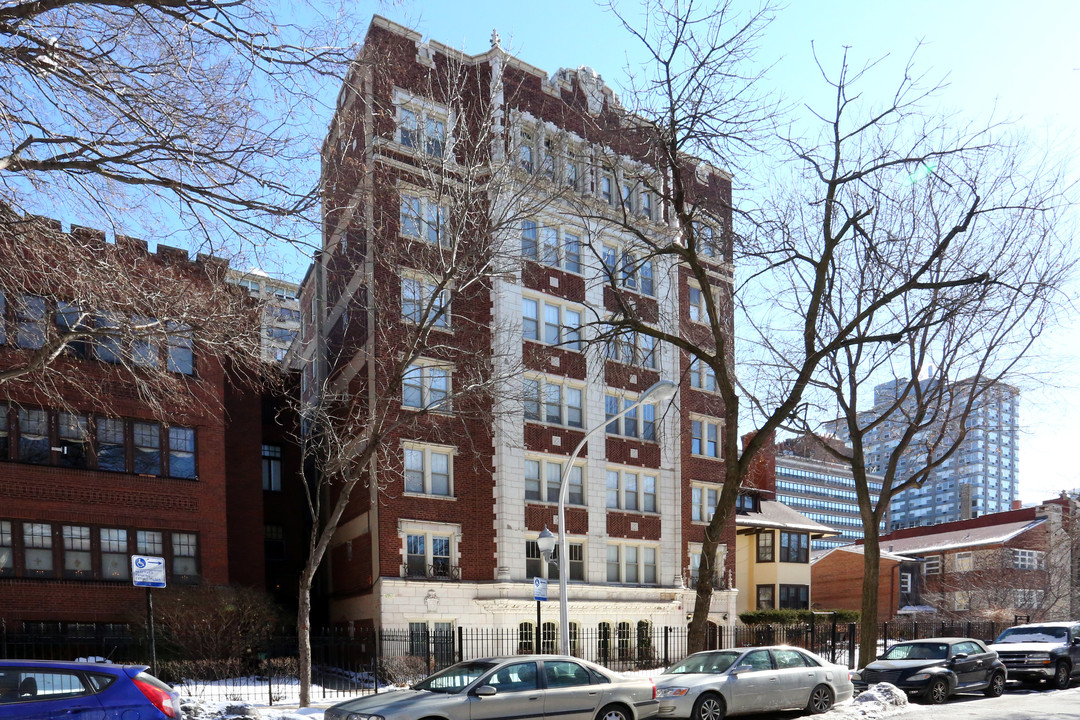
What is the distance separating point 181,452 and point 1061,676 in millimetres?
25439

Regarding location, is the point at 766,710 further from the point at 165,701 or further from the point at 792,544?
the point at 792,544

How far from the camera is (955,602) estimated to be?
56594mm

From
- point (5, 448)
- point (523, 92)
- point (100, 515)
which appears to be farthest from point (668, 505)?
point (5, 448)

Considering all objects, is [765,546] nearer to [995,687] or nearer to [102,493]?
[995,687]

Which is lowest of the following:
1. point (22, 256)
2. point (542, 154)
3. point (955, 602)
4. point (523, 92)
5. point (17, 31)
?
point (955, 602)

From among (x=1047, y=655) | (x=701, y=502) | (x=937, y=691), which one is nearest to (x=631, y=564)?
(x=701, y=502)

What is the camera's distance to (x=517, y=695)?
1330 centimetres

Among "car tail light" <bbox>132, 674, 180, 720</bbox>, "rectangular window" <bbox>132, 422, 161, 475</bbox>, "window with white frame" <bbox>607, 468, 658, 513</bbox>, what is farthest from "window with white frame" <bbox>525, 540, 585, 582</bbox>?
"car tail light" <bbox>132, 674, 180, 720</bbox>

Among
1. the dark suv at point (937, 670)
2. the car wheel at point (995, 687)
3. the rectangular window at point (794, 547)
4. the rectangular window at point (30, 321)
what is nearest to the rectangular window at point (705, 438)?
the rectangular window at point (794, 547)

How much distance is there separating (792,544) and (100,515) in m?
34.5

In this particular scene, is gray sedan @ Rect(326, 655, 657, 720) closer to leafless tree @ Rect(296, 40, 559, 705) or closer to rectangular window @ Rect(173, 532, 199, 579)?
leafless tree @ Rect(296, 40, 559, 705)

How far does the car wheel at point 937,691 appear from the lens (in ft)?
65.0

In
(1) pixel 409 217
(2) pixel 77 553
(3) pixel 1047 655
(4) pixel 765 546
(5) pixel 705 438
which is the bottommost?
(4) pixel 765 546

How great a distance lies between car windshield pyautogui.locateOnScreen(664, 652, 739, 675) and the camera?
16766mm
